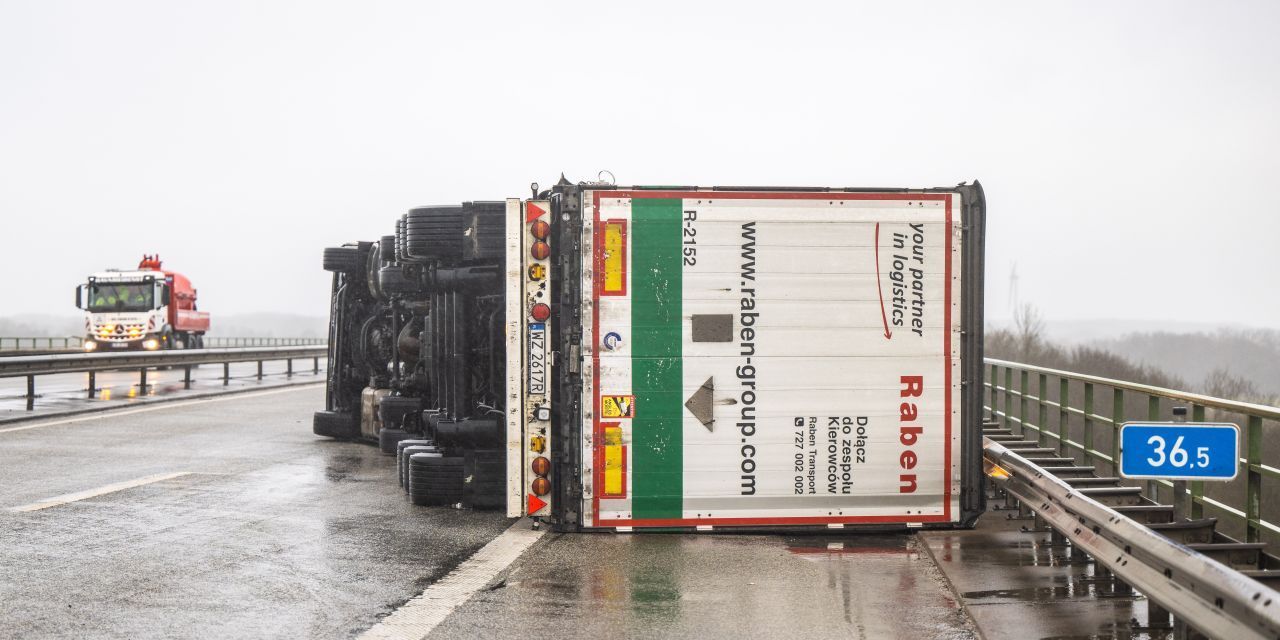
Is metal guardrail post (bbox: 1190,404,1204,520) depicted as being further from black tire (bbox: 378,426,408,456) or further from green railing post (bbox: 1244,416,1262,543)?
black tire (bbox: 378,426,408,456)

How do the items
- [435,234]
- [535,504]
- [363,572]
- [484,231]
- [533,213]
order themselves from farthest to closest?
[435,234], [484,231], [535,504], [533,213], [363,572]

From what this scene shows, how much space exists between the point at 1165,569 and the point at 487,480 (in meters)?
5.90

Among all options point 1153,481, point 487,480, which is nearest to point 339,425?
point 487,480

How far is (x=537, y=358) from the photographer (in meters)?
8.80

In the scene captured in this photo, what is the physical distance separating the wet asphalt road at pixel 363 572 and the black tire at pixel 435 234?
2.24 meters

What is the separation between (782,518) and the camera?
872 centimetres

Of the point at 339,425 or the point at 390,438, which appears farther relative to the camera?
the point at 339,425

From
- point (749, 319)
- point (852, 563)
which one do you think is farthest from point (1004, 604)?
point (749, 319)

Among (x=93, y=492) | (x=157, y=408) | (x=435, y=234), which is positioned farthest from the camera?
(x=157, y=408)

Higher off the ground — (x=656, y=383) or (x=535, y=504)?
(x=656, y=383)

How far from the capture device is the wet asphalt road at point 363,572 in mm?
6223

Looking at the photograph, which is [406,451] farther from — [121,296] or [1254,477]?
[121,296]

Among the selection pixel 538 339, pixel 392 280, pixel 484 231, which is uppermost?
pixel 484 231

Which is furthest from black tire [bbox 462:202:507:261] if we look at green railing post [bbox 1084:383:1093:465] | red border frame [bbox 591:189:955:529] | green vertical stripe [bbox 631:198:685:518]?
green railing post [bbox 1084:383:1093:465]
